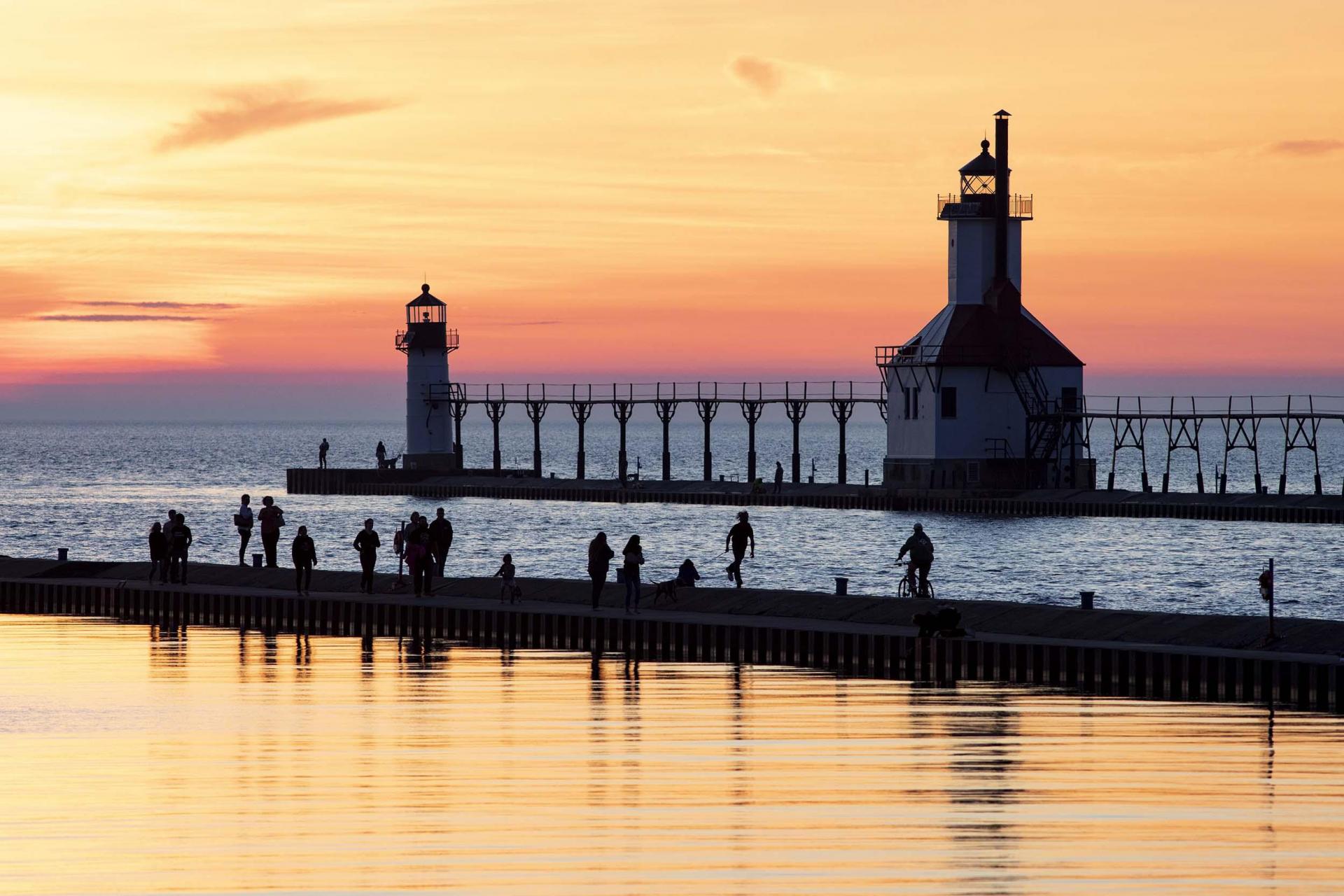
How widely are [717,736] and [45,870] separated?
8.24 metres

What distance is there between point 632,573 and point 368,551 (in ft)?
17.4

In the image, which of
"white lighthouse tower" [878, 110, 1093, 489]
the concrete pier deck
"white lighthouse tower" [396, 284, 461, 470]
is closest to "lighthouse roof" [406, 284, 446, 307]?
"white lighthouse tower" [396, 284, 461, 470]

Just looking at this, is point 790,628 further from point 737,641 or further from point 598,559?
point 598,559

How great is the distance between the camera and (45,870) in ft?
47.5

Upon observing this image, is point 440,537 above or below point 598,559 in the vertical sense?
above

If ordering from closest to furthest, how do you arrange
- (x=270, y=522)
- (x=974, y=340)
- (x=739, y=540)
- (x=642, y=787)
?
(x=642, y=787)
(x=739, y=540)
(x=270, y=522)
(x=974, y=340)

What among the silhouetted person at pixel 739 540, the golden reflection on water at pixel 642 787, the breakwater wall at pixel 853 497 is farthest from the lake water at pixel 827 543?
the golden reflection on water at pixel 642 787

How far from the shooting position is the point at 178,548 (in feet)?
123

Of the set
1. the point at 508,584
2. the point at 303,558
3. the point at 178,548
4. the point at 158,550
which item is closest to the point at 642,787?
the point at 508,584

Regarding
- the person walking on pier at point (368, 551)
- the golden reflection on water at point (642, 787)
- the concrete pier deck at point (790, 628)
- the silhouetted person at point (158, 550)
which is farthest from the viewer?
the silhouetted person at point (158, 550)

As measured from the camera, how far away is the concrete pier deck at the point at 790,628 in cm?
2522

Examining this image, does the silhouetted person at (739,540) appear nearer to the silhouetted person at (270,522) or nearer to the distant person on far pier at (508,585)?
the distant person on far pier at (508,585)

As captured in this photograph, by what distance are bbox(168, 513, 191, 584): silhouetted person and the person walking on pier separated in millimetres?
3873

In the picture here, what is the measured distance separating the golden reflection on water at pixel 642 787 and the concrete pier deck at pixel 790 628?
941 mm
